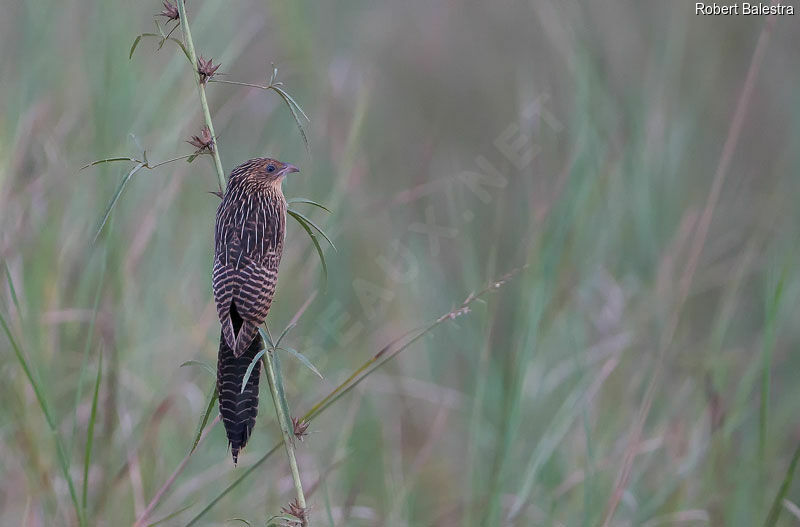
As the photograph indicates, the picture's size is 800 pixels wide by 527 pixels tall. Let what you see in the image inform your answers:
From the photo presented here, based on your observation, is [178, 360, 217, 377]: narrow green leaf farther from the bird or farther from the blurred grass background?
the blurred grass background

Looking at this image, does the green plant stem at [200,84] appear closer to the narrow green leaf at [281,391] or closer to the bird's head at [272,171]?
the narrow green leaf at [281,391]

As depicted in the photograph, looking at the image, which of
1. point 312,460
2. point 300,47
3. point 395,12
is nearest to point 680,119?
point 300,47

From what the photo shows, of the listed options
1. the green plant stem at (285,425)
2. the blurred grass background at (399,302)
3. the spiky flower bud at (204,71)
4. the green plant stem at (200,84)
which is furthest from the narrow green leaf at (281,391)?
the blurred grass background at (399,302)

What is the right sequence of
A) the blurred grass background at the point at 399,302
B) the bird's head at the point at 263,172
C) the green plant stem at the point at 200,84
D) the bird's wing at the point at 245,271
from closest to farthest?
the green plant stem at the point at 200,84 → the bird's wing at the point at 245,271 → the bird's head at the point at 263,172 → the blurred grass background at the point at 399,302

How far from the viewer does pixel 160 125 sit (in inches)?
135

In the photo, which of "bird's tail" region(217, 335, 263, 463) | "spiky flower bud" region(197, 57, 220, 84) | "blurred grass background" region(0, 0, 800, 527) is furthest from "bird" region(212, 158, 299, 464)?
"blurred grass background" region(0, 0, 800, 527)

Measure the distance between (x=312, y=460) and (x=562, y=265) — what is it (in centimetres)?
106

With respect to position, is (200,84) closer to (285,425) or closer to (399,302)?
(285,425)

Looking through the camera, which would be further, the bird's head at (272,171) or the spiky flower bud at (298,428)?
the bird's head at (272,171)

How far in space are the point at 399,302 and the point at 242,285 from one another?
8.45 ft

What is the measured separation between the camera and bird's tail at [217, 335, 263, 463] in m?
1.43

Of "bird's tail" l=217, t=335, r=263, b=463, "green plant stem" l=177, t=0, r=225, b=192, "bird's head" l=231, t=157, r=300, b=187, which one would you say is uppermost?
"green plant stem" l=177, t=0, r=225, b=192

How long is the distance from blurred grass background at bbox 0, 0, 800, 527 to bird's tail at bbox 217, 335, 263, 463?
1040 mm

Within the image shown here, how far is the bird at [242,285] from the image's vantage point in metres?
1.46
